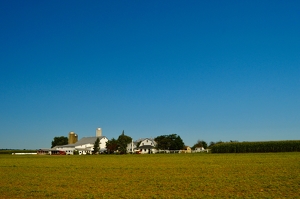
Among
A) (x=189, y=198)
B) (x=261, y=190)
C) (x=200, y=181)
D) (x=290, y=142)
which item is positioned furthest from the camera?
(x=290, y=142)

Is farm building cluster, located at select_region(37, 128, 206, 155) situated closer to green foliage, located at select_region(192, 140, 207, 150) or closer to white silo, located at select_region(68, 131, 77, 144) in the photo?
white silo, located at select_region(68, 131, 77, 144)

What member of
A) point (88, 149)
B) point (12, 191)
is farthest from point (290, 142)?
point (88, 149)

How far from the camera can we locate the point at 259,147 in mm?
82062

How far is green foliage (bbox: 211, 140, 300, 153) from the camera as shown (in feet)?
257

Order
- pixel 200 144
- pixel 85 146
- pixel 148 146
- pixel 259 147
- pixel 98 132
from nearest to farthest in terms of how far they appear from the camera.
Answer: pixel 259 147 < pixel 148 146 < pixel 85 146 < pixel 98 132 < pixel 200 144

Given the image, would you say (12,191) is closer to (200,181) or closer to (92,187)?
(92,187)

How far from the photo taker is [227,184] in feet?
54.2

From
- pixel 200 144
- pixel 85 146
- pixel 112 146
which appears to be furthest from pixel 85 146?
pixel 200 144

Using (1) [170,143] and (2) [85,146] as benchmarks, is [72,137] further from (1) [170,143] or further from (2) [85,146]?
(1) [170,143]

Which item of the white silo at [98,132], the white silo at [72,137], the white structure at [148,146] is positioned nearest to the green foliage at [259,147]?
the white structure at [148,146]

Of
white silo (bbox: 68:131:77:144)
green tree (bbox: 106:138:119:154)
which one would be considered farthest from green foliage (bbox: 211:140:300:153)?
white silo (bbox: 68:131:77:144)

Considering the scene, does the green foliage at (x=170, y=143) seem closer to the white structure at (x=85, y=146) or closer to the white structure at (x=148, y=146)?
the white structure at (x=148, y=146)

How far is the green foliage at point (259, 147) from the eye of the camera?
78387 millimetres

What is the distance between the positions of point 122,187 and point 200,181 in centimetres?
442
